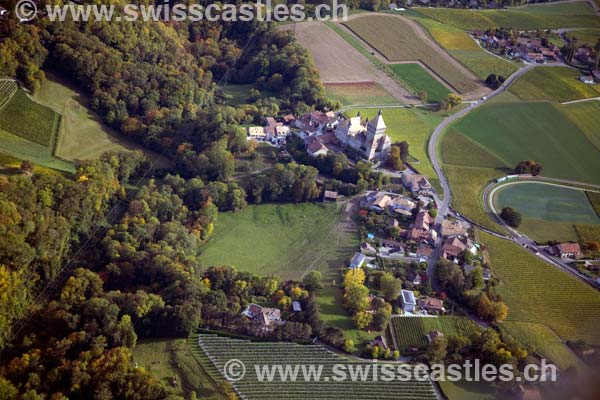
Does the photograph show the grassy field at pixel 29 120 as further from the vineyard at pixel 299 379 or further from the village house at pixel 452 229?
the village house at pixel 452 229

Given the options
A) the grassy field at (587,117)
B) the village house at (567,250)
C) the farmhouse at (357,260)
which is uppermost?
the grassy field at (587,117)

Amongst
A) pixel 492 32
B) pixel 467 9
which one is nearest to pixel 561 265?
pixel 492 32

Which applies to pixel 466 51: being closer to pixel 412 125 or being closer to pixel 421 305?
pixel 412 125

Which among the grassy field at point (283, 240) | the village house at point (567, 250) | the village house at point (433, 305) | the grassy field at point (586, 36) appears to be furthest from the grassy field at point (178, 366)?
the grassy field at point (586, 36)

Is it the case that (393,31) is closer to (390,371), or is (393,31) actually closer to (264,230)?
(264,230)

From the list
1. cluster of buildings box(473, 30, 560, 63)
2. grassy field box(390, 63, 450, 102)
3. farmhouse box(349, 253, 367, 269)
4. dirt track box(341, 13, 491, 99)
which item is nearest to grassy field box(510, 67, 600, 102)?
cluster of buildings box(473, 30, 560, 63)

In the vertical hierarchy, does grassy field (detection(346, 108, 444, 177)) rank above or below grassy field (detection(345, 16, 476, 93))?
below

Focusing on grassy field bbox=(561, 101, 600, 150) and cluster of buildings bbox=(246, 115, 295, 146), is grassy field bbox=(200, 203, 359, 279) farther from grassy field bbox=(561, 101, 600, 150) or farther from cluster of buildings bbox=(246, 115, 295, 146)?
grassy field bbox=(561, 101, 600, 150)
